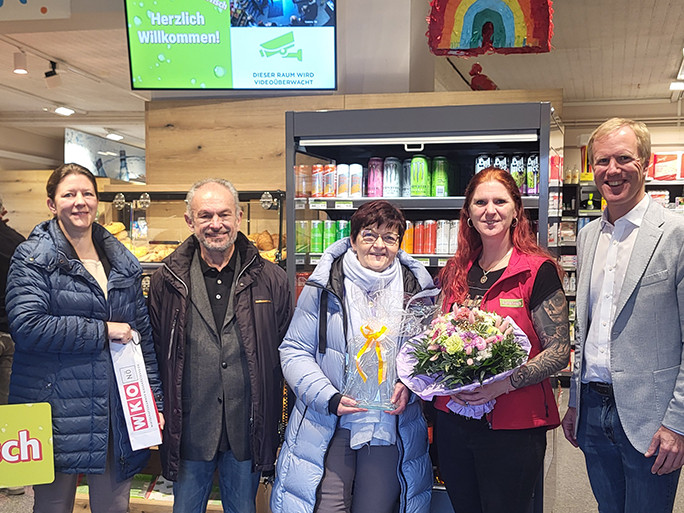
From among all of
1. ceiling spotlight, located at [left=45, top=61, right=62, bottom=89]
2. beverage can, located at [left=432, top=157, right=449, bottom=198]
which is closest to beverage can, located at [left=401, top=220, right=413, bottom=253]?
beverage can, located at [left=432, top=157, right=449, bottom=198]

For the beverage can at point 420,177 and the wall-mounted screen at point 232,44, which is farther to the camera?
the wall-mounted screen at point 232,44

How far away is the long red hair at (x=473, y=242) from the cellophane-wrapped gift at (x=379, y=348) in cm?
14

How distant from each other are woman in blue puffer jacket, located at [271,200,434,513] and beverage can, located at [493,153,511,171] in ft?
2.80

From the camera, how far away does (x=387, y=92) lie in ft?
15.6

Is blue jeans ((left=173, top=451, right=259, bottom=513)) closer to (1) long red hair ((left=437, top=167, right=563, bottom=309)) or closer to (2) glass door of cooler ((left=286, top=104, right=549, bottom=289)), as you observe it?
(2) glass door of cooler ((left=286, top=104, right=549, bottom=289))

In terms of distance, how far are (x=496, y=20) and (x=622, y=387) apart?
2.37m

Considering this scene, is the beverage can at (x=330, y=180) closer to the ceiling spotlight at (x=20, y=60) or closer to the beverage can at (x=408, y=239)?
the beverage can at (x=408, y=239)

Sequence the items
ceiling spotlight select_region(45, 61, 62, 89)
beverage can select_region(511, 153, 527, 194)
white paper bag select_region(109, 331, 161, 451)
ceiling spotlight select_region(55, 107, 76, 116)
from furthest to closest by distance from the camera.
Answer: ceiling spotlight select_region(55, 107, 76, 116), ceiling spotlight select_region(45, 61, 62, 89), beverage can select_region(511, 153, 527, 194), white paper bag select_region(109, 331, 161, 451)

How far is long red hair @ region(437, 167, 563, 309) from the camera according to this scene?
2.67 m

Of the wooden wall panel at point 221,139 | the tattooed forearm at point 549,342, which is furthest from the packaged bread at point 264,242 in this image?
the tattooed forearm at point 549,342

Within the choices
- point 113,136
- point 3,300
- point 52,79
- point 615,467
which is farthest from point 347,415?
point 113,136

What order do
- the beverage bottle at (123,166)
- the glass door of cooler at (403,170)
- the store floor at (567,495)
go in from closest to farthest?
the glass door of cooler at (403,170) → the store floor at (567,495) → the beverage bottle at (123,166)

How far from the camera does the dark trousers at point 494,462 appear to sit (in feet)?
8.27

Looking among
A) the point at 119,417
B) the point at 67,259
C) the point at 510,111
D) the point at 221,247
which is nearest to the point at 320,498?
the point at 119,417
